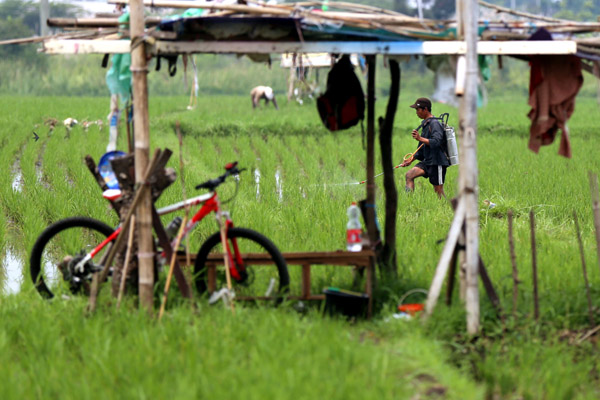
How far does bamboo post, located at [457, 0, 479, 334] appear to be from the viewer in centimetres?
453

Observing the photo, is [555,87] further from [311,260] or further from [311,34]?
[311,260]

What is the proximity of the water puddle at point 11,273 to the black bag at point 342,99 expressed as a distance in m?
2.42

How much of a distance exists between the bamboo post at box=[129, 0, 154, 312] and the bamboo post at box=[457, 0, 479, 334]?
5.63 feet

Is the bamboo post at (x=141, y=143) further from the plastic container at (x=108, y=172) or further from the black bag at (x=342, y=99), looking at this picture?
the black bag at (x=342, y=99)

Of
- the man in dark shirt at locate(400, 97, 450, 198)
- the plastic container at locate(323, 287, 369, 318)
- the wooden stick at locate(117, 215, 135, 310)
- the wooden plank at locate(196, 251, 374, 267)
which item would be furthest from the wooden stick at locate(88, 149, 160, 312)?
the man in dark shirt at locate(400, 97, 450, 198)

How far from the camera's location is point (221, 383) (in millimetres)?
3592

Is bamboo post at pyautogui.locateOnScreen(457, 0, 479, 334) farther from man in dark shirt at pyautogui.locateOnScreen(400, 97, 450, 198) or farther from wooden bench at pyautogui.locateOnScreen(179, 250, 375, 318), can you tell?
man in dark shirt at pyautogui.locateOnScreen(400, 97, 450, 198)

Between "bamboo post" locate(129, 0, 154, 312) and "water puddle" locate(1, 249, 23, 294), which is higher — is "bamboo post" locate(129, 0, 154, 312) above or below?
above

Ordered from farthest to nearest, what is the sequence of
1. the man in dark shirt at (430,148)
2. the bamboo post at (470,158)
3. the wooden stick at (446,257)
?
the man in dark shirt at (430,148), the wooden stick at (446,257), the bamboo post at (470,158)

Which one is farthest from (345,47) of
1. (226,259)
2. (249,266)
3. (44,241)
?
(44,241)

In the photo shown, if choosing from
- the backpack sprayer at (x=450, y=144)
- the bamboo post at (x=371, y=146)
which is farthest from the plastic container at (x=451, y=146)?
the bamboo post at (x=371, y=146)

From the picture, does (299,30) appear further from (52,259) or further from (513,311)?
(52,259)

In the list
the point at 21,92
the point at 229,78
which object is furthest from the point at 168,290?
the point at 229,78

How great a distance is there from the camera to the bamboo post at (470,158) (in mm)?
4531
